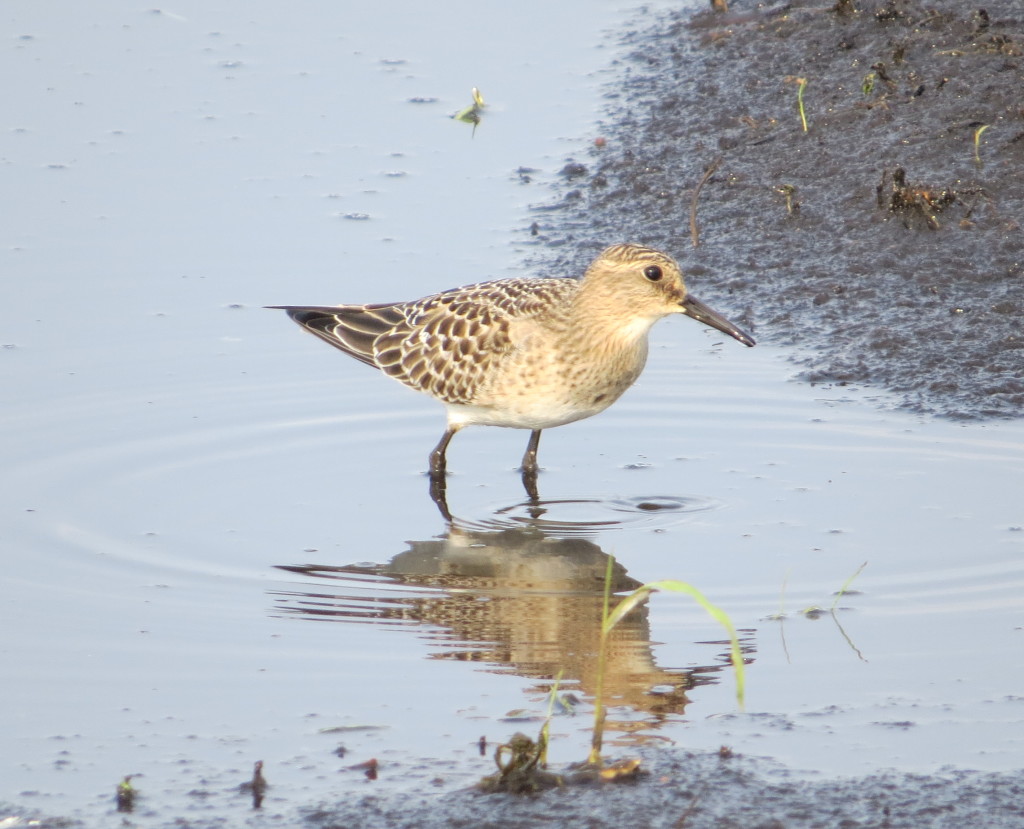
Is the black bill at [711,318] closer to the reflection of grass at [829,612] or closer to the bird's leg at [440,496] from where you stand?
the bird's leg at [440,496]

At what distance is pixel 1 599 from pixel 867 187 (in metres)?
6.21

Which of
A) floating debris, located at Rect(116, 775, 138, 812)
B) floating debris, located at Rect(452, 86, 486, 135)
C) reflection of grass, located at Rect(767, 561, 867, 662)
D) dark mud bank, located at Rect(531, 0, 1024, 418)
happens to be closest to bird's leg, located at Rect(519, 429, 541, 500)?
dark mud bank, located at Rect(531, 0, 1024, 418)

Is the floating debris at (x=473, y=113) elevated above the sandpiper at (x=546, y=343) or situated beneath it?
elevated above

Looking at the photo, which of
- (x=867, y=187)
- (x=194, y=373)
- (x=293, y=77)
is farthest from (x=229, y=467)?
(x=293, y=77)

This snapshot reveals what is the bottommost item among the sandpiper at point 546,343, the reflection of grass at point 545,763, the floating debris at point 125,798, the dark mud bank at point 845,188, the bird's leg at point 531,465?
the floating debris at point 125,798

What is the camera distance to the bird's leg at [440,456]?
8.18 meters

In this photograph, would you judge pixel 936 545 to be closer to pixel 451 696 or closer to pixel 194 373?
pixel 451 696

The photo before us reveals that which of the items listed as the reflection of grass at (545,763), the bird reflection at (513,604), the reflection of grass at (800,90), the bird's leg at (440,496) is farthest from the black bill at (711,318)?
the reflection of grass at (800,90)

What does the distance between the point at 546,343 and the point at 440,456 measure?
2.59 feet

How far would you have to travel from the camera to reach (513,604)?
6566 mm

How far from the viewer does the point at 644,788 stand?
16.0 feet

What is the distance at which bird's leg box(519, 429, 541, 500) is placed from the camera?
8.08 meters

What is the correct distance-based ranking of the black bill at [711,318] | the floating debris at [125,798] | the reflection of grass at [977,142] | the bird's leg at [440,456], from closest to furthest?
the floating debris at [125,798]
the black bill at [711,318]
the bird's leg at [440,456]
the reflection of grass at [977,142]

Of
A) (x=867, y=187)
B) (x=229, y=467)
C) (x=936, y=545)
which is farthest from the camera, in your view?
(x=867, y=187)
